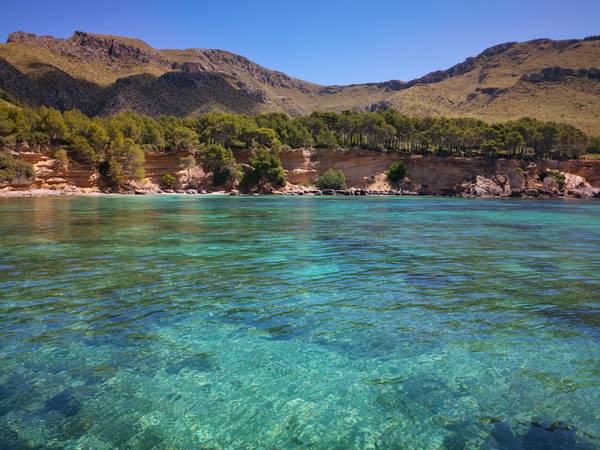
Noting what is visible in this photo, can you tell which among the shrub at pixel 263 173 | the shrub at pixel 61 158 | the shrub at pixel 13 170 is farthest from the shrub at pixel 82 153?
the shrub at pixel 263 173

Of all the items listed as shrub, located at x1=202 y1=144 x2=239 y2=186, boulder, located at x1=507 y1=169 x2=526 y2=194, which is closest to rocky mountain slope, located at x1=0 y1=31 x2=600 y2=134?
boulder, located at x1=507 y1=169 x2=526 y2=194

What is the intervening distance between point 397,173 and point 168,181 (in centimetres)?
4958

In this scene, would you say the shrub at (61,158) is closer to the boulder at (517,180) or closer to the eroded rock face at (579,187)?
the boulder at (517,180)

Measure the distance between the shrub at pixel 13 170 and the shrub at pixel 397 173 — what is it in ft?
229

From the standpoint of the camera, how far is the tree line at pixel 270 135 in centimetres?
8131

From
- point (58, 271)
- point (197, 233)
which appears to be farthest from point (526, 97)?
point (58, 271)

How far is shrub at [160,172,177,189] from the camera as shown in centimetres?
8781

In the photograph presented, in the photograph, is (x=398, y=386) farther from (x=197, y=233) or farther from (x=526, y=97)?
(x=526, y=97)

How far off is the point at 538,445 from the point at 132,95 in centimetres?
18621

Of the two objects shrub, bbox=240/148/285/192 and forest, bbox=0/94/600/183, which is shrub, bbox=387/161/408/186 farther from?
shrub, bbox=240/148/285/192

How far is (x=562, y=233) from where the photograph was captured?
26328mm

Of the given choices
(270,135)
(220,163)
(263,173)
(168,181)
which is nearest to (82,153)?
(168,181)

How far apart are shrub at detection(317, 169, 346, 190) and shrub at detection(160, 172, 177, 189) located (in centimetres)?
3143

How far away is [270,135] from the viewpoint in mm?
96000
